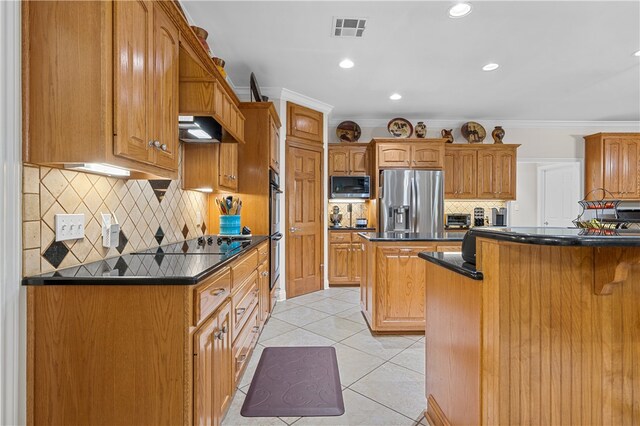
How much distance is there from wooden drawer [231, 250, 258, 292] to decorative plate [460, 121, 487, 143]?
4414mm

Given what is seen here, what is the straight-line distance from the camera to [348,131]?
5199mm

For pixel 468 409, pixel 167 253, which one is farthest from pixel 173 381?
pixel 468 409

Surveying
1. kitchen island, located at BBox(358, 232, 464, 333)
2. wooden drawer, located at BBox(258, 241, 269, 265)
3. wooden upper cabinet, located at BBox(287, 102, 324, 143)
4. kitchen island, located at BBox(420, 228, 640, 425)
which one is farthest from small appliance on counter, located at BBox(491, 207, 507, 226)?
kitchen island, located at BBox(420, 228, 640, 425)

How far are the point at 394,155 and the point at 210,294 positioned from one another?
3.97 meters

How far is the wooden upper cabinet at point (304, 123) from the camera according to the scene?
13.5 feet

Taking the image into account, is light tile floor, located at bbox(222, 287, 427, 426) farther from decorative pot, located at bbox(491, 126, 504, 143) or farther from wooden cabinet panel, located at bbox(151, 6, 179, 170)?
decorative pot, located at bbox(491, 126, 504, 143)

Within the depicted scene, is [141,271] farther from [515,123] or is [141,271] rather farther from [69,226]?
[515,123]

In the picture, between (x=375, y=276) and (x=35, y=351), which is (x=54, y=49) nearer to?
(x=35, y=351)

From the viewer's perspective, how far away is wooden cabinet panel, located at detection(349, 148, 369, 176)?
5.00 metres

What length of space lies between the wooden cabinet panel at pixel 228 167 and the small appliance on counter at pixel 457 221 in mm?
3592

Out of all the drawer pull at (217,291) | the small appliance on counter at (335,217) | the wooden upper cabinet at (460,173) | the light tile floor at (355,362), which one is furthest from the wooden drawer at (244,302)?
the wooden upper cabinet at (460,173)

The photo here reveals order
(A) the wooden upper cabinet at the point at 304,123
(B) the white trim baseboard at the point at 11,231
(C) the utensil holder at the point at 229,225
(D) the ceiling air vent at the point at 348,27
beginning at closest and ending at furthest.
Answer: (B) the white trim baseboard at the point at 11,231 → (D) the ceiling air vent at the point at 348,27 → (C) the utensil holder at the point at 229,225 → (A) the wooden upper cabinet at the point at 304,123

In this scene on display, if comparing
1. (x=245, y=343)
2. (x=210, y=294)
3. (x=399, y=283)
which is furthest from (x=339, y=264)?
(x=210, y=294)

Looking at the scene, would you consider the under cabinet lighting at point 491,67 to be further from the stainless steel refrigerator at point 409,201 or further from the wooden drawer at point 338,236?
→ the wooden drawer at point 338,236
